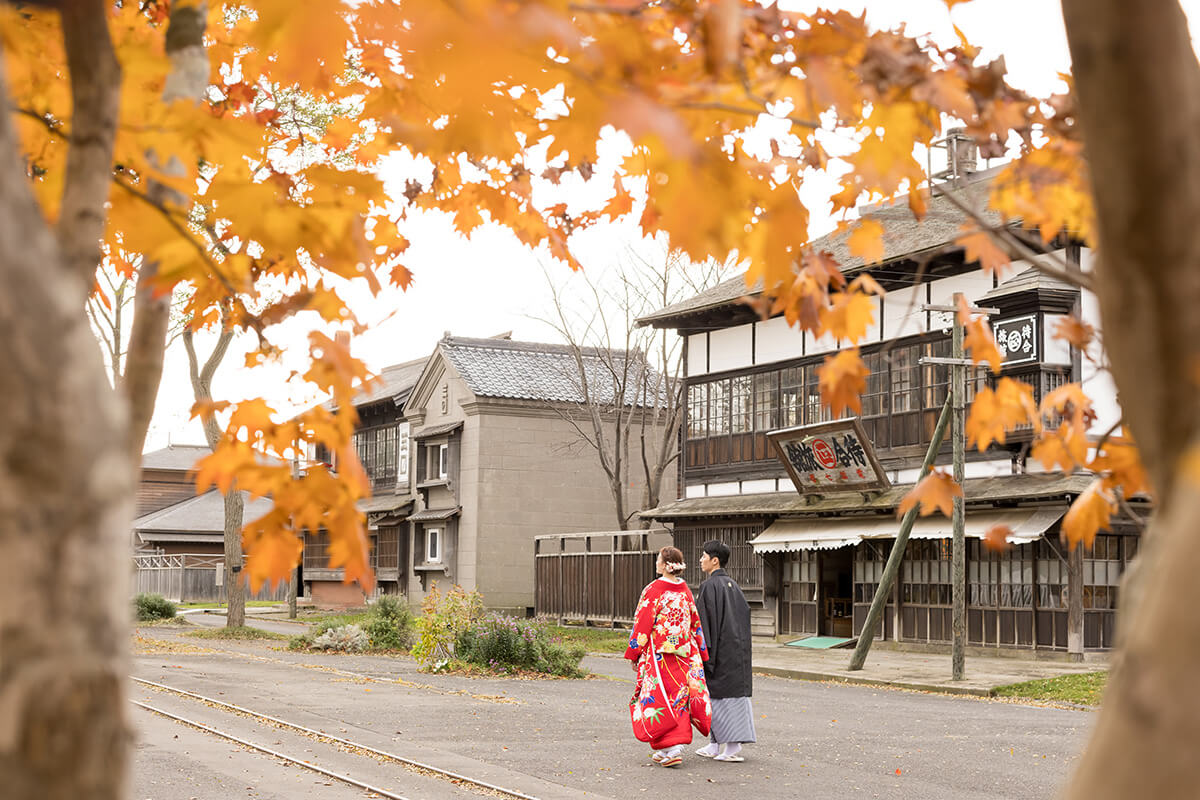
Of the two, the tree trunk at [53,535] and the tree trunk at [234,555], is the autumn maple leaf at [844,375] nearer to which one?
the tree trunk at [53,535]

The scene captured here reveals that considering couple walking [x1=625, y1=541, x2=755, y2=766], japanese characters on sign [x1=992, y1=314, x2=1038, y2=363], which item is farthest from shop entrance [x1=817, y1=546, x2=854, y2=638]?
couple walking [x1=625, y1=541, x2=755, y2=766]

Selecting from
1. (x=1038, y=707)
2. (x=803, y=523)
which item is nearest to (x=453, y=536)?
(x=803, y=523)

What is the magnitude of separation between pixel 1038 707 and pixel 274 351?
14904 mm

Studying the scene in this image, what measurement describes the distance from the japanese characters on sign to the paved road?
675 cm

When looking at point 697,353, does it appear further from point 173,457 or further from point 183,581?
point 173,457

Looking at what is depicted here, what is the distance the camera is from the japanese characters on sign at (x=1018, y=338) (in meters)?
22.2

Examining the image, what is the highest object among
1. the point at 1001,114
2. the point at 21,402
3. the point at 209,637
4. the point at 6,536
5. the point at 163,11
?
the point at 163,11

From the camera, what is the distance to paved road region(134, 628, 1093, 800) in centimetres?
1001

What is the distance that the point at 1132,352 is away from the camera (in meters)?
2.37

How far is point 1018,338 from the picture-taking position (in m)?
22.5

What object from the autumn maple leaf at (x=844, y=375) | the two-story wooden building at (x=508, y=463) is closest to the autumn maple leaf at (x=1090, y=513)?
the autumn maple leaf at (x=844, y=375)

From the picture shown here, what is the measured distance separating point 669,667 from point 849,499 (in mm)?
16076

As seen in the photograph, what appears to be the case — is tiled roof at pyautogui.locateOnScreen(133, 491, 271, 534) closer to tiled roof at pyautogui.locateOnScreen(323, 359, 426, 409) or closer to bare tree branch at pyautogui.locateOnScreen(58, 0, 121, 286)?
tiled roof at pyautogui.locateOnScreen(323, 359, 426, 409)

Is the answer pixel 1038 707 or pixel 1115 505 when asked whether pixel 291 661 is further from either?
pixel 1115 505
